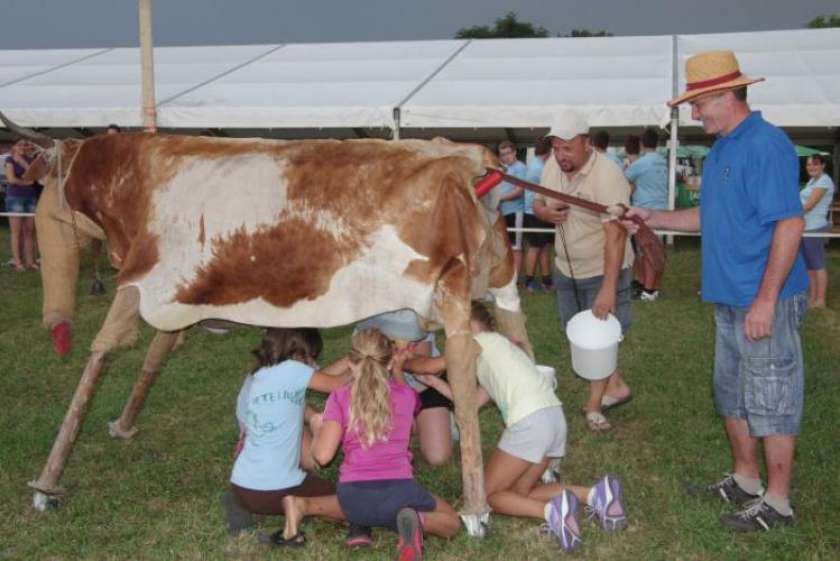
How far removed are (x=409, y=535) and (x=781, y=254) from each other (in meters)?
1.86

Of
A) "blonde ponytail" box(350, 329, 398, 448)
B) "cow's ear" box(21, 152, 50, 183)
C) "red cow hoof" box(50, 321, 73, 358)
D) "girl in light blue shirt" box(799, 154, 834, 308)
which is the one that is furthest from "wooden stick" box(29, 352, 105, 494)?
"girl in light blue shirt" box(799, 154, 834, 308)

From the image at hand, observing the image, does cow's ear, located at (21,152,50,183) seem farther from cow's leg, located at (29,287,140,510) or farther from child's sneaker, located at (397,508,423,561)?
child's sneaker, located at (397,508,423,561)

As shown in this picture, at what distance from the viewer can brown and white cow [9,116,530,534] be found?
3.98 meters

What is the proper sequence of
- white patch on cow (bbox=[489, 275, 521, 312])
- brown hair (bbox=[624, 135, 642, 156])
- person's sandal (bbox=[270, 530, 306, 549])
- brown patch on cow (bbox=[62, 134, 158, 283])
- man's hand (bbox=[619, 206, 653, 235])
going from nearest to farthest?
person's sandal (bbox=[270, 530, 306, 549]), brown patch on cow (bbox=[62, 134, 158, 283]), man's hand (bbox=[619, 206, 653, 235]), white patch on cow (bbox=[489, 275, 521, 312]), brown hair (bbox=[624, 135, 642, 156])

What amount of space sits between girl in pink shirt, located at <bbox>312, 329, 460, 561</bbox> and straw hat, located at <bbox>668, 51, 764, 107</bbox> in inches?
66.6

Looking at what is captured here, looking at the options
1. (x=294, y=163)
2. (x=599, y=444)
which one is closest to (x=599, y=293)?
(x=599, y=444)

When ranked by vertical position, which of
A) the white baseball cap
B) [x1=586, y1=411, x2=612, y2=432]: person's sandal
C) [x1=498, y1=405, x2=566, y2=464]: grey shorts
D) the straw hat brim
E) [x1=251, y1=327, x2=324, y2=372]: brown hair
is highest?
the straw hat brim

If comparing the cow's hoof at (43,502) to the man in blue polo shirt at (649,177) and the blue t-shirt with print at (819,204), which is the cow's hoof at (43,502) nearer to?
the man in blue polo shirt at (649,177)

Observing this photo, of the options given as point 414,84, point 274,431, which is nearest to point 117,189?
point 274,431

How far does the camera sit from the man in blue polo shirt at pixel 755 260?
12.2 ft

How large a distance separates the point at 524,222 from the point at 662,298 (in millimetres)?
2615

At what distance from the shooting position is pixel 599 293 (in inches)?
210

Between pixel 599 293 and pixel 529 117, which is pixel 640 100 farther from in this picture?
pixel 599 293

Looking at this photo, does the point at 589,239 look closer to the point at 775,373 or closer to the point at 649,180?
the point at 775,373
